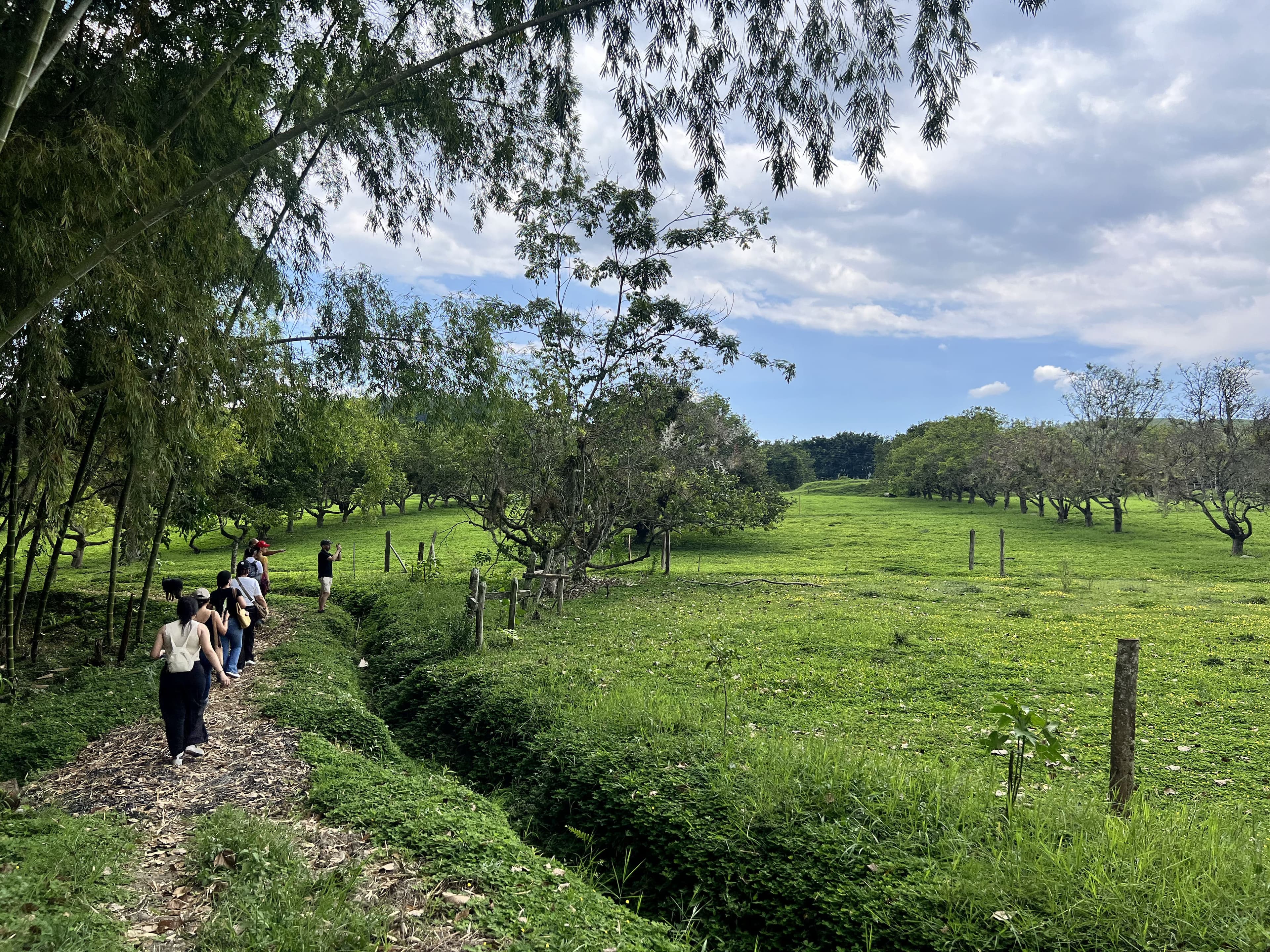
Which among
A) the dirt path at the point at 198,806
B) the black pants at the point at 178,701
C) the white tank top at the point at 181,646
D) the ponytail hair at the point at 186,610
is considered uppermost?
the ponytail hair at the point at 186,610

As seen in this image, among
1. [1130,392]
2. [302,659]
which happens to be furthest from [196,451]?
[1130,392]

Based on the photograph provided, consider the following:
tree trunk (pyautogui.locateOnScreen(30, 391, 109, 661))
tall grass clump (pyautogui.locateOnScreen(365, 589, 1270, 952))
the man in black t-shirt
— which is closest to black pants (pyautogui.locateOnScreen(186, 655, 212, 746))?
tall grass clump (pyautogui.locateOnScreen(365, 589, 1270, 952))

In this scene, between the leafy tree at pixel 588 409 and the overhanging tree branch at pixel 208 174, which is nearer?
the overhanging tree branch at pixel 208 174

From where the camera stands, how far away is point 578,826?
22.1 feet

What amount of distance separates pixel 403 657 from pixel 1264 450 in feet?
137

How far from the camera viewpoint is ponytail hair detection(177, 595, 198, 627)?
7426 millimetres

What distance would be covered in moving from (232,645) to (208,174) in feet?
23.2

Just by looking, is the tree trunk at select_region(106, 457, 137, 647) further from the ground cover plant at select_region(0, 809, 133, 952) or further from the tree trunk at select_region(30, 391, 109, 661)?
the ground cover plant at select_region(0, 809, 133, 952)

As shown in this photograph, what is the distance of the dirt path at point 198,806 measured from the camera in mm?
4633

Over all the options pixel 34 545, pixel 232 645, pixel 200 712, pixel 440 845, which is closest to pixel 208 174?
pixel 200 712

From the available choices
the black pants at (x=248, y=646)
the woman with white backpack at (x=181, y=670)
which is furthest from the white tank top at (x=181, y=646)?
the black pants at (x=248, y=646)

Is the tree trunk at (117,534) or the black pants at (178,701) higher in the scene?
the tree trunk at (117,534)

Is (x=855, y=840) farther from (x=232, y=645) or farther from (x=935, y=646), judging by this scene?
(x=232, y=645)

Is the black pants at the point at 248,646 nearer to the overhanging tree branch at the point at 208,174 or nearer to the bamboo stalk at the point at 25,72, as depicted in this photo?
the overhanging tree branch at the point at 208,174
